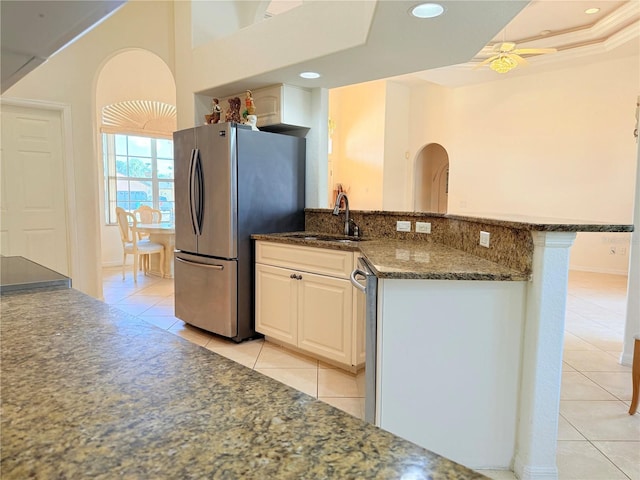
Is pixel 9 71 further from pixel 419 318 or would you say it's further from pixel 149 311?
pixel 149 311

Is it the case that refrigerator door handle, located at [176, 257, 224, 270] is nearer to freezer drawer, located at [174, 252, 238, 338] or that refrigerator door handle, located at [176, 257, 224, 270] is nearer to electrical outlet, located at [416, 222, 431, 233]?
freezer drawer, located at [174, 252, 238, 338]

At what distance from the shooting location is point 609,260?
641 centimetres

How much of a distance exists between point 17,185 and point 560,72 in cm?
767

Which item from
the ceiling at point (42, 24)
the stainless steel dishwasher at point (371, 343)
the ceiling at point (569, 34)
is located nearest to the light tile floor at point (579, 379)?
the stainless steel dishwasher at point (371, 343)

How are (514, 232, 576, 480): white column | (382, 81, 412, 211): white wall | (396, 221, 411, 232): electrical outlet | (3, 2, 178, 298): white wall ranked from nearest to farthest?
(514, 232, 576, 480): white column, (396, 221, 411, 232): electrical outlet, (3, 2, 178, 298): white wall, (382, 81, 412, 211): white wall

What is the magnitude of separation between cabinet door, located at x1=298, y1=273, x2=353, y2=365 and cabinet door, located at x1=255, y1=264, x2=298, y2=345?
0.26ft

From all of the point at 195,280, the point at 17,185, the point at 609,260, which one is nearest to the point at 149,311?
the point at 195,280

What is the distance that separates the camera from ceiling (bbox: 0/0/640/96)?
707 millimetres

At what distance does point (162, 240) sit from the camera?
6.15 m

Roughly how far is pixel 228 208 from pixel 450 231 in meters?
1.71

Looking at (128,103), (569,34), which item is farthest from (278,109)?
(569,34)

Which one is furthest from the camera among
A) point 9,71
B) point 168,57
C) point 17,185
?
point 168,57

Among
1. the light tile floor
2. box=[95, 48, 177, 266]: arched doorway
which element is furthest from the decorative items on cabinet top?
box=[95, 48, 177, 266]: arched doorway

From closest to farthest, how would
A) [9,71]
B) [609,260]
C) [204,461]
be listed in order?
[204,461]
[9,71]
[609,260]
